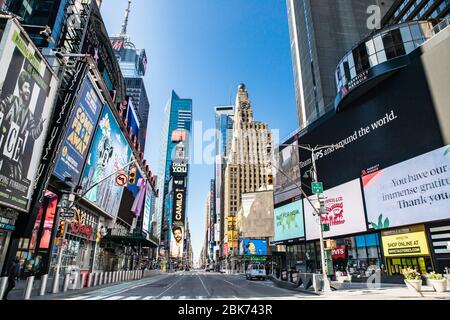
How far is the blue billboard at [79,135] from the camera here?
26.3 meters

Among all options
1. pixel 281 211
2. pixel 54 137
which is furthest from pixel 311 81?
pixel 54 137

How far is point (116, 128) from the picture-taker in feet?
138

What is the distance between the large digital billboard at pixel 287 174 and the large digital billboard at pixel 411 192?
20675 mm

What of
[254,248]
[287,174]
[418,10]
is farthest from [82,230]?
[418,10]

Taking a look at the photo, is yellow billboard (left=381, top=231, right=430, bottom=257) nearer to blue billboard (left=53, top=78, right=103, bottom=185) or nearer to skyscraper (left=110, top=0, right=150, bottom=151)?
blue billboard (left=53, top=78, right=103, bottom=185)

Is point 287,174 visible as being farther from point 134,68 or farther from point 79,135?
point 134,68

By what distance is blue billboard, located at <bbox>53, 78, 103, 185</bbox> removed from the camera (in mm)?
26311

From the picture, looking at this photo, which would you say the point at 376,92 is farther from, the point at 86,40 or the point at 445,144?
the point at 86,40

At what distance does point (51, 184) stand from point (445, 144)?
38597 millimetres

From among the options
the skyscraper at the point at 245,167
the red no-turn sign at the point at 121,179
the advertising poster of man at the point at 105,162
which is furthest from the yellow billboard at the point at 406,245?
the skyscraper at the point at 245,167

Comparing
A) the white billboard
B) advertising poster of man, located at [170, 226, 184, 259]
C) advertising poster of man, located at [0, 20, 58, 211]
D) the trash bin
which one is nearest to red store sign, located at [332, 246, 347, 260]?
the white billboard

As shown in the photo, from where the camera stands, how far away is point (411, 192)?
2914 cm

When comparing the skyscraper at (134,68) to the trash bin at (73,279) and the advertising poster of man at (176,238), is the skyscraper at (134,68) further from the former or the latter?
the trash bin at (73,279)

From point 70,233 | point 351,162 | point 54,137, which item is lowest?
point 70,233
